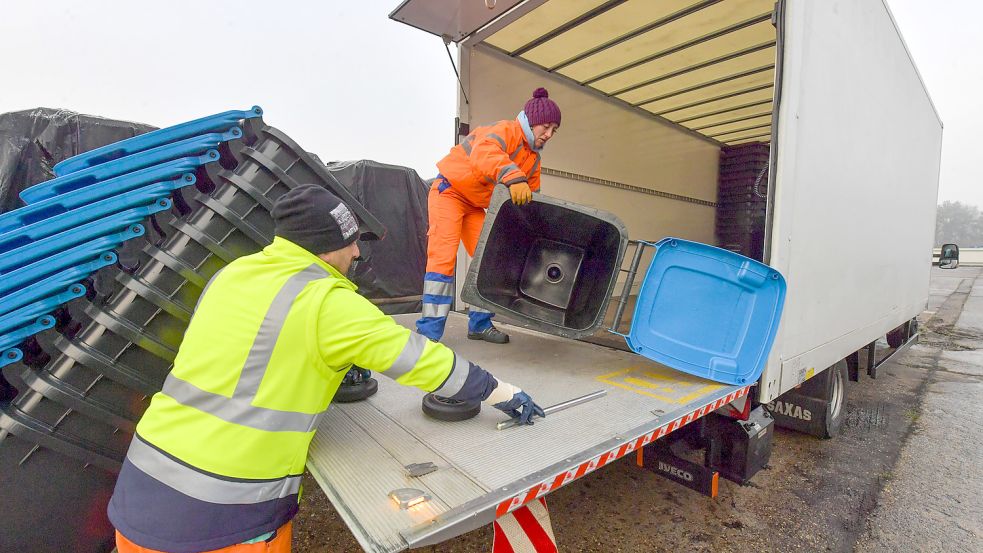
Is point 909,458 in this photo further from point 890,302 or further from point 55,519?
point 55,519

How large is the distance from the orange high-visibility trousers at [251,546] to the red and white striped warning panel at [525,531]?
0.63 m

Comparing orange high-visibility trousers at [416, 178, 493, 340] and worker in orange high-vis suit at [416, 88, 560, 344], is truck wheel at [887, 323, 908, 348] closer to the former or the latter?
worker in orange high-vis suit at [416, 88, 560, 344]

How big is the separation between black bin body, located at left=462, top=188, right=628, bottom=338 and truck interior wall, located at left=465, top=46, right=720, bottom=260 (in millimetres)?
1325

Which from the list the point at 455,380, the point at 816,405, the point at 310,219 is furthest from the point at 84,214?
the point at 816,405

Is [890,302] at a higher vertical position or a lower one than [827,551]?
higher

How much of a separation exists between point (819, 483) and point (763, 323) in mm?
1601

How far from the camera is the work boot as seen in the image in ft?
10.6

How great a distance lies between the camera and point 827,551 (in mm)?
2303

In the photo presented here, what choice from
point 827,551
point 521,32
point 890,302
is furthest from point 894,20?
point 827,551

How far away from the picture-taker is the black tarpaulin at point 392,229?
19.4 ft

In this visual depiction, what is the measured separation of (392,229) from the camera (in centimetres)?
615

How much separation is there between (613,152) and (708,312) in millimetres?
4021

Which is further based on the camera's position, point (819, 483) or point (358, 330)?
point (819, 483)

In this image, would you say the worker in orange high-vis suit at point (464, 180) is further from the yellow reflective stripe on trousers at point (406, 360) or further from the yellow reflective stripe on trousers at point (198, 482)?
the yellow reflective stripe on trousers at point (198, 482)
